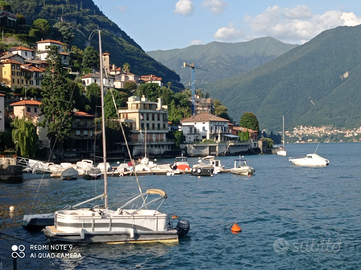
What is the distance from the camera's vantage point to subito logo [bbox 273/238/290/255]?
104 feet

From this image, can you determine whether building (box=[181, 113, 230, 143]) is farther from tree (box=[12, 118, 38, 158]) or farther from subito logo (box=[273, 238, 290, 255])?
subito logo (box=[273, 238, 290, 255])

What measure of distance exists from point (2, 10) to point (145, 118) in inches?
2866

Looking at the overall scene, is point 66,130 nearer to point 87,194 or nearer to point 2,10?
point 87,194

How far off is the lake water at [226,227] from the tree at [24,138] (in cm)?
1867

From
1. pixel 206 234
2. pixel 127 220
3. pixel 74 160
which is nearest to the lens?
pixel 127 220

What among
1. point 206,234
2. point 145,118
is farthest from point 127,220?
point 145,118

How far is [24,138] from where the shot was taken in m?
86.1

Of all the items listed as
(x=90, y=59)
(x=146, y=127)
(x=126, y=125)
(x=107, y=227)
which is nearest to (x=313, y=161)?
(x=146, y=127)

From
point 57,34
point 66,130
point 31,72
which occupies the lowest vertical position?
point 66,130

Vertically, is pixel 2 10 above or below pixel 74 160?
above

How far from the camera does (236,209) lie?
154 ft

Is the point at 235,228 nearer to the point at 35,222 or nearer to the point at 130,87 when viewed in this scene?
the point at 35,222

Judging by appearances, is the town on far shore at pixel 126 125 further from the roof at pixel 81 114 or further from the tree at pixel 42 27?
the tree at pixel 42 27

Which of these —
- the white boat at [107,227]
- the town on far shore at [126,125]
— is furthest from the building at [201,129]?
the white boat at [107,227]
